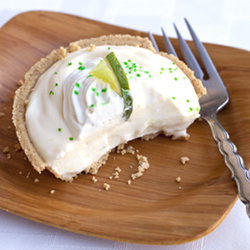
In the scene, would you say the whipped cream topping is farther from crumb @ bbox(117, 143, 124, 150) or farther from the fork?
the fork

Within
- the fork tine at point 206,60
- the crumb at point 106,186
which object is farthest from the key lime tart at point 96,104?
the fork tine at point 206,60

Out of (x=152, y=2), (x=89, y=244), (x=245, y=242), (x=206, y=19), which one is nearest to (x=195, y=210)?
(x=245, y=242)

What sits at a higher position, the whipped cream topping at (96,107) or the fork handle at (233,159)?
the whipped cream topping at (96,107)

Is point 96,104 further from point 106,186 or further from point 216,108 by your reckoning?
point 216,108

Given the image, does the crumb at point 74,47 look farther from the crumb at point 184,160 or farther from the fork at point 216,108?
the crumb at point 184,160

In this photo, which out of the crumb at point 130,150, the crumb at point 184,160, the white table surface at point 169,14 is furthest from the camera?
the white table surface at point 169,14

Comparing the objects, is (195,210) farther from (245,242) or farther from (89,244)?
(89,244)

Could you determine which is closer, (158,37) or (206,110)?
(206,110)

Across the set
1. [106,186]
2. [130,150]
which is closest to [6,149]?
[106,186]
